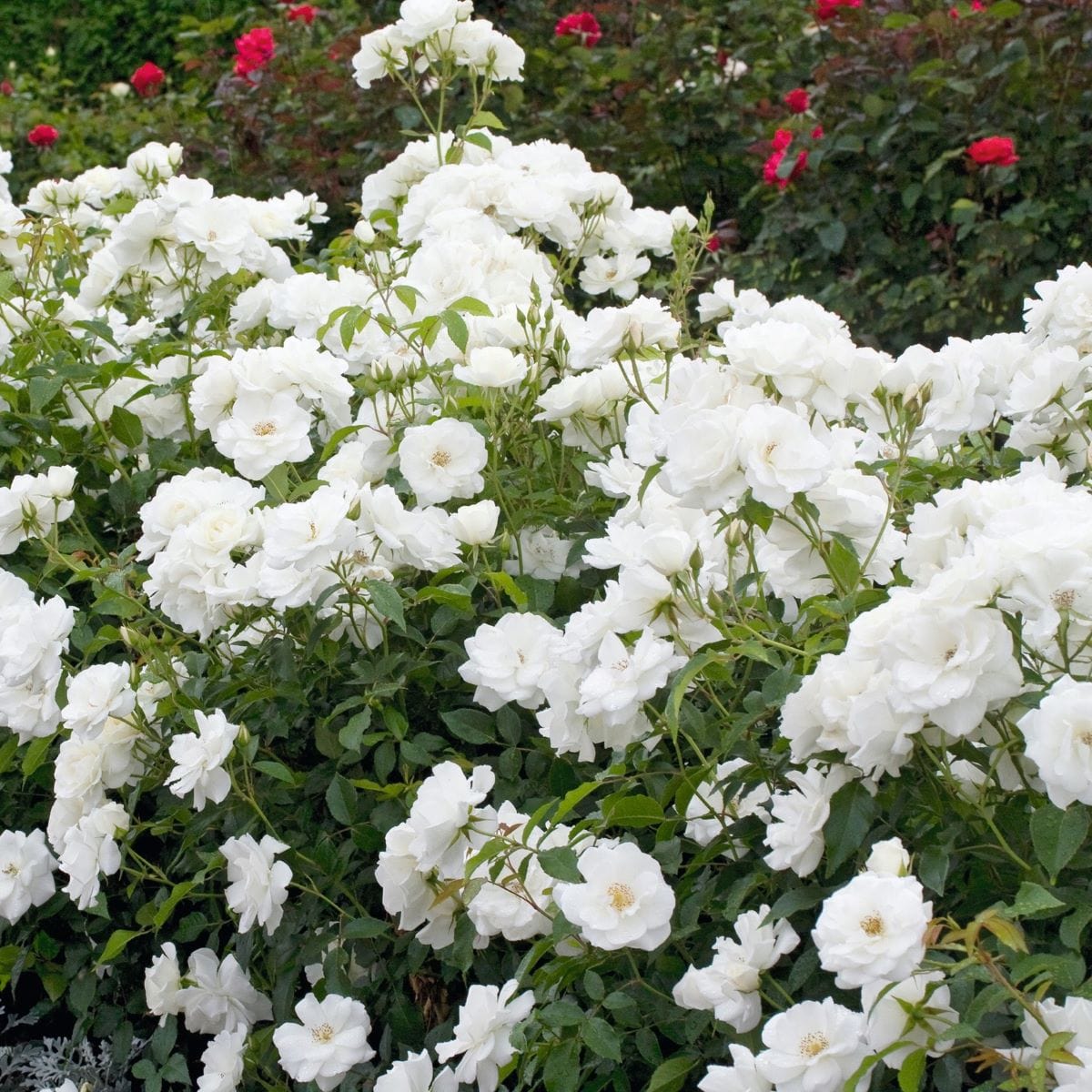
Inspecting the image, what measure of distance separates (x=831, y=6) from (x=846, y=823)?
3773 mm

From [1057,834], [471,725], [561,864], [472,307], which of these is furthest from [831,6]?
[1057,834]

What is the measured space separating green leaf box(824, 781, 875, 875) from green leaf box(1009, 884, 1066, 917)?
0.19m

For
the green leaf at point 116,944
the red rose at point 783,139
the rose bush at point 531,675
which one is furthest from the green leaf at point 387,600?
the red rose at point 783,139

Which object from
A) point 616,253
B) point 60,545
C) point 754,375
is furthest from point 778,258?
point 754,375

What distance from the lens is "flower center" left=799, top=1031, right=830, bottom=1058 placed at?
4.25ft

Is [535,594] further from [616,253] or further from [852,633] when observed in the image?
[616,253]

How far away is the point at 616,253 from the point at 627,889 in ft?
4.94

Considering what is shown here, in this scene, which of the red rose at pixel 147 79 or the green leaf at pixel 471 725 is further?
the red rose at pixel 147 79

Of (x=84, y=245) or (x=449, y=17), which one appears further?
(x=84, y=245)

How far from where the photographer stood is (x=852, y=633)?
132 centimetres

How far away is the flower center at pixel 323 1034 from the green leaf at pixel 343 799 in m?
0.23

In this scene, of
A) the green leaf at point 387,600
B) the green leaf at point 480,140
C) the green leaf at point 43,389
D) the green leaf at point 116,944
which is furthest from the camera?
the green leaf at point 480,140

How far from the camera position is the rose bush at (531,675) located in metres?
1.30

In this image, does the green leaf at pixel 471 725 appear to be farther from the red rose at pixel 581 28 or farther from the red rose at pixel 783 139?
the red rose at pixel 581 28
